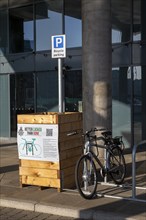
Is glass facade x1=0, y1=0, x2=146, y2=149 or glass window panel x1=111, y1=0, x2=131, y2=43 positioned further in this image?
glass window panel x1=111, y1=0, x2=131, y2=43

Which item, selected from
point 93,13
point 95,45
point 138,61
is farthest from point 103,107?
point 138,61

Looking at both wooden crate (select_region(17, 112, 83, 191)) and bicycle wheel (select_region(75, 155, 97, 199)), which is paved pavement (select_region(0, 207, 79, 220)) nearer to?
bicycle wheel (select_region(75, 155, 97, 199))

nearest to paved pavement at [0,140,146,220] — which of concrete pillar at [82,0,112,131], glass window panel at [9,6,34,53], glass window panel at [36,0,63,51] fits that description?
concrete pillar at [82,0,112,131]

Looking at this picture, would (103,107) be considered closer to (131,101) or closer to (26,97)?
(131,101)

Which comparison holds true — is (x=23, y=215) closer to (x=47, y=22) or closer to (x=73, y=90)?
(x=73, y=90)

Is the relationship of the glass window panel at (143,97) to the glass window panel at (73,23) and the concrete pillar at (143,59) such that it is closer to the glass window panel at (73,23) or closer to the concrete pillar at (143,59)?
the concrete pillar at (143,59)

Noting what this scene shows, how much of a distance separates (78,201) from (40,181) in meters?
1.05

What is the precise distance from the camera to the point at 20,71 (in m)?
15.9

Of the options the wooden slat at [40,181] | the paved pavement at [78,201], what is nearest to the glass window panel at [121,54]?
the paved pavement at [78,201]

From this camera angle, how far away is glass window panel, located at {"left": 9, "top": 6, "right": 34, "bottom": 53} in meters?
15.9

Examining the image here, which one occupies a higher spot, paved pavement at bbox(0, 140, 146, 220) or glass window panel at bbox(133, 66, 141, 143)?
glass window panel at bbox(133, 66, 141, 143)

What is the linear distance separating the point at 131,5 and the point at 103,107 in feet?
14.5

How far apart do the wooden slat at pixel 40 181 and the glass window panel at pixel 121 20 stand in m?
7.12

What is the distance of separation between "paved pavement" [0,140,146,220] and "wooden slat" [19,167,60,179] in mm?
288
